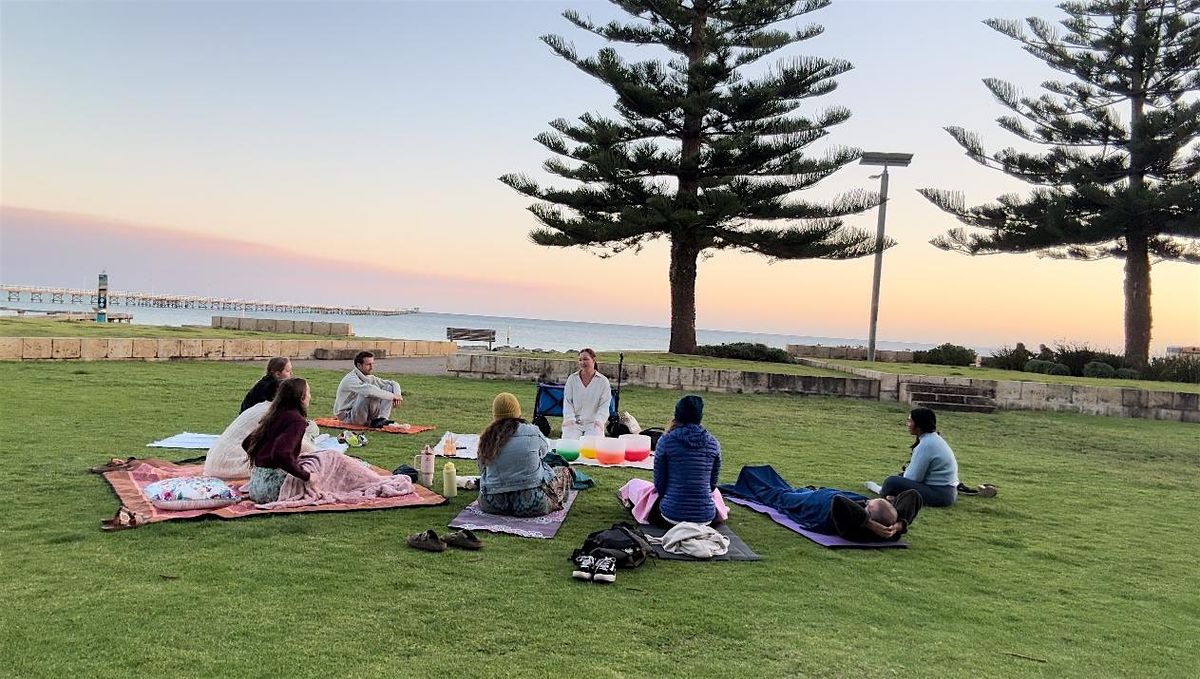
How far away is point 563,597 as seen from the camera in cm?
335

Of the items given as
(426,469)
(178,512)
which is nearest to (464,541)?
(426,469)

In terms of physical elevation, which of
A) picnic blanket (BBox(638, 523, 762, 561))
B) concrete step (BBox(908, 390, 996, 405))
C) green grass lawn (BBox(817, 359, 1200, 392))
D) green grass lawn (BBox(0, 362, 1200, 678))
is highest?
green grass lawn (BBox(817, 359, 1200, 392))

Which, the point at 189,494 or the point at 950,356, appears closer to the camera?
the point at 189,494

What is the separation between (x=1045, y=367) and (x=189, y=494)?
65.7 feet

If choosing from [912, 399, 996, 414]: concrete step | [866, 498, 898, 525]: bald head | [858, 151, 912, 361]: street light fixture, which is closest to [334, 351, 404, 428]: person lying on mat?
[866, 498, 898, 525]: bald head

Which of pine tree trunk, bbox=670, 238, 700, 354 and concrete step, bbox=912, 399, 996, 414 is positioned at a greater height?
pine tree trunk, bbox=670, 238, 700, 354

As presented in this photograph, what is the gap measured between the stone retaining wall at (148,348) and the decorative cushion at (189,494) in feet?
33.5

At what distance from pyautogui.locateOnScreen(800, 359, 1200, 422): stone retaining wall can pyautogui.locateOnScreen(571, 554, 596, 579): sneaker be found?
11200 millimetres

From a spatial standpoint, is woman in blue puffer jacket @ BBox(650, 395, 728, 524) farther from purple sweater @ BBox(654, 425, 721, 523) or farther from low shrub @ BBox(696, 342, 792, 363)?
low shrub @ BBox(696, 342, 792, 363)

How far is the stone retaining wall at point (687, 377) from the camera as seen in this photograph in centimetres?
1383

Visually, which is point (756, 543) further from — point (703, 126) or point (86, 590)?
point (703, 126)

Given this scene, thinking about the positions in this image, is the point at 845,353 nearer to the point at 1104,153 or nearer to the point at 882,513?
the point at 1104,153

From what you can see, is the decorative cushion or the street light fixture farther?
the street light fixture

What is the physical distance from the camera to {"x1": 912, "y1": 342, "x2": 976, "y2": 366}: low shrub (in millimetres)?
21688
